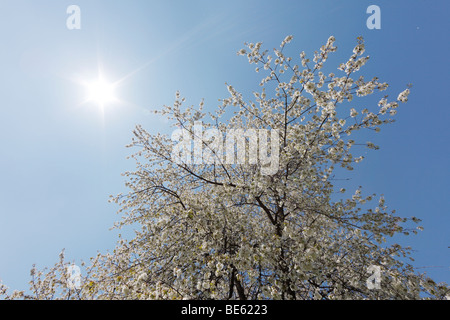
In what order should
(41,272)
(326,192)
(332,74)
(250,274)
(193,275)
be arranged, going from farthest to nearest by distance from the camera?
(41,272) → (326,192) → (332,74) → (193,275) → (250,274)

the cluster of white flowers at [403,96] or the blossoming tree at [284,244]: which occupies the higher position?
the cluster of white flowers at [403,96]

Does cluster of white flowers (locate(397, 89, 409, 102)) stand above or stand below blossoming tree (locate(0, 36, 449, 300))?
above

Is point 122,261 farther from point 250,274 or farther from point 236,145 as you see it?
point 236,145

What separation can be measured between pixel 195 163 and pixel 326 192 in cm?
525

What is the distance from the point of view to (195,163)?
823cm

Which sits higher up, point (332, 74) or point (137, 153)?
point (332, 74)

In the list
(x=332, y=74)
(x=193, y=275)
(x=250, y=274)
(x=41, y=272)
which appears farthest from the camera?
(x=41, y=272)

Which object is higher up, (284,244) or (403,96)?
(403,96)

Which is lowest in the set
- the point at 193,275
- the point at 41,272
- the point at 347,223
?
the point at 41,272
